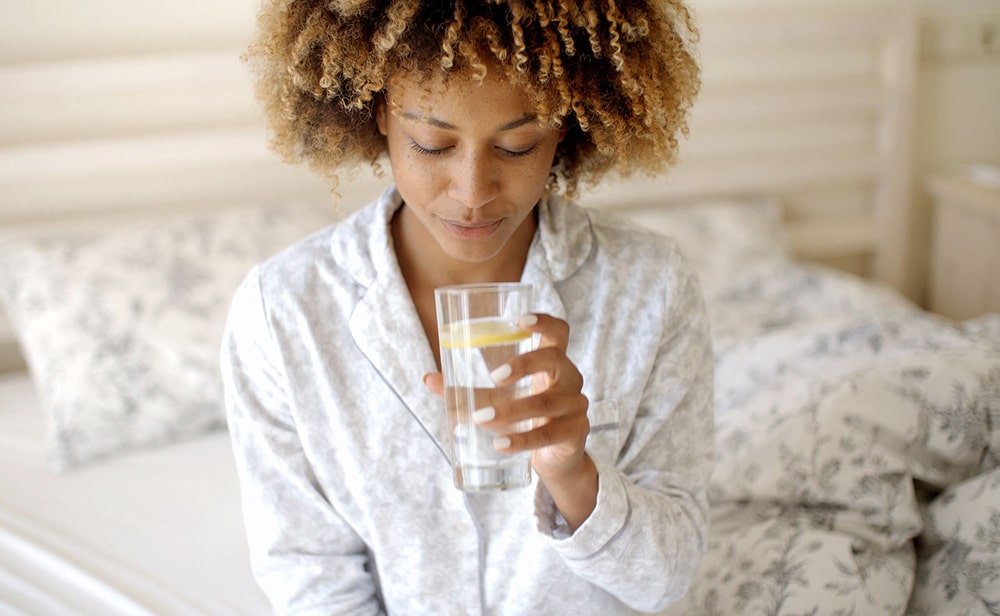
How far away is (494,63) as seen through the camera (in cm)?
95

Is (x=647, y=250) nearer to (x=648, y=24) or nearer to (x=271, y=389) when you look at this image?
(x=648, y=24)

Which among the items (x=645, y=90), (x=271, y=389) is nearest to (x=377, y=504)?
(x=271, y=389)

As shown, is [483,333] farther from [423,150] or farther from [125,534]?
[125,534]

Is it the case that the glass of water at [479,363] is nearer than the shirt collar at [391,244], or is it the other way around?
the glass of water at [479,363]

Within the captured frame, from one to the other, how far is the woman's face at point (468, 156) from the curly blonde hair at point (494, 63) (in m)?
0.02

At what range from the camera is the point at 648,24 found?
100 cm

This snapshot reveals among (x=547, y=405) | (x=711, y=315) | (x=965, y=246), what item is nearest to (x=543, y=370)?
(x=547, y=405)

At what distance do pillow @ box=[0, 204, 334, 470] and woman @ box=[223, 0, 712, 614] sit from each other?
94 centimetres

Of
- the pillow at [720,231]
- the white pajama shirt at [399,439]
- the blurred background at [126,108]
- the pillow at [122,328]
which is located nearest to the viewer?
the white pajama shirt at [399,439]

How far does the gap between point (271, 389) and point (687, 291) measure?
483mm

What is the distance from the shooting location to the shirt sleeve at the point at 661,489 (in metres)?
0.98

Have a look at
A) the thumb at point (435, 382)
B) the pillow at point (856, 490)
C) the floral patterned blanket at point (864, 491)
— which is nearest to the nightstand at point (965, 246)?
the floral patterned blanket at point (864, 491)

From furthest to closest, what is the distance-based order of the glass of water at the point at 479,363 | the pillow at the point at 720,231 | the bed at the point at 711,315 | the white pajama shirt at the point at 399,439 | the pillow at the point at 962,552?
the pillow at the point at 720,231 → the bed at the point at 711,315 → the pillow at the point at 962,552 → the white pajama shirt at the point at 399,439 → the glass of water at the point at 479,363

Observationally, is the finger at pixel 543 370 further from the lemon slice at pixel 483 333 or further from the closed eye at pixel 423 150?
the closed eye at pixel 423 150
